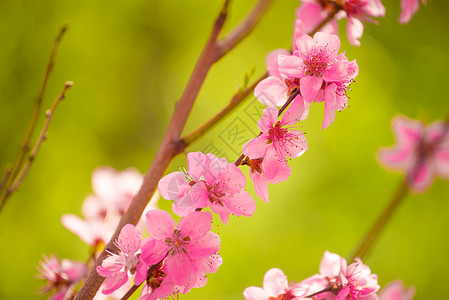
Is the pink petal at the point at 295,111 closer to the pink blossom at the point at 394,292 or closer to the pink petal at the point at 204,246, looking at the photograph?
the pink petal at the point at 204,246

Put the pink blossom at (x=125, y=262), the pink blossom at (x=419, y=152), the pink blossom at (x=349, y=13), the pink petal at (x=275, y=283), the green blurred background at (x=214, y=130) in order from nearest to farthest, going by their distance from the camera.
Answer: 1. the pink blossom at (x=125, y=262)
2. the pink petal at (x=275, y=283)
3. the pink blossom at (x=349, y=13)
4. the pink blossom at (x=419, y=152)
5. the green blurred background at (x=214, y=130)

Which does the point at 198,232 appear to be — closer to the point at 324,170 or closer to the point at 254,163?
the point at 254,163

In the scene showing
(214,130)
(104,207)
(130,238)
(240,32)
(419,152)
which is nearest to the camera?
(130,238)

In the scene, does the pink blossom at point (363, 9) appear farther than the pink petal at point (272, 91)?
Yes

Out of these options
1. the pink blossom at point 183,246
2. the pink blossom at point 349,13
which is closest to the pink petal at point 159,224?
the pink blossom at point 183,246

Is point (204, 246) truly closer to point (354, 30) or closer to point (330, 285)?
point (330, 285)

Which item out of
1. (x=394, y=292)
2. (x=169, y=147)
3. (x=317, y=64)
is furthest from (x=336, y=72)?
(x=394, y=292)
